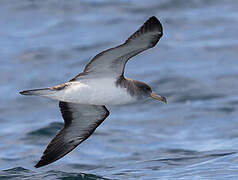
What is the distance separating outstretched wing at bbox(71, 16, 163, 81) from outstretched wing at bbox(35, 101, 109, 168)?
3.41 ft

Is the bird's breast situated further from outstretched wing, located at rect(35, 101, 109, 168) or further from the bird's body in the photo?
outstretched wing, located at rect(35, 101, 109, 168)

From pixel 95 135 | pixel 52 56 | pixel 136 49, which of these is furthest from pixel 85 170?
pixel 52 56

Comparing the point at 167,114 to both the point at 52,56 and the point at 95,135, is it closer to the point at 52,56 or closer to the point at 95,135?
the point at 95,135

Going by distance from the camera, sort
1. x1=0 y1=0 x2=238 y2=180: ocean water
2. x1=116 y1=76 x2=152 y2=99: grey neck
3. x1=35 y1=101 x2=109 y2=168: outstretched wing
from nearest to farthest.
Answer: x1=116 y1=76 x2=152 y2=99: grey neck
x1=35 y1=101 x2=109 y2=168: outstretched wing
x1=0 y1=0 x2=238 y2=180: ocean water

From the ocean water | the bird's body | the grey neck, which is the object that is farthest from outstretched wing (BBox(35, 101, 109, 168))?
the bird's body

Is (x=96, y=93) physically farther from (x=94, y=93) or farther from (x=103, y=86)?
(x=103, y=86)

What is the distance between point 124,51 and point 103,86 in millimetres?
716

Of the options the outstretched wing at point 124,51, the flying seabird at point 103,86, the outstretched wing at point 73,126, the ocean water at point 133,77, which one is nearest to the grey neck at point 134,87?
the flying seabird at point 103,86

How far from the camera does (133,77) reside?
19.2 metres

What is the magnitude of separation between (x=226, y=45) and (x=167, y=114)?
15.5 feet

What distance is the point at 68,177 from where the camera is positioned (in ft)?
40.5

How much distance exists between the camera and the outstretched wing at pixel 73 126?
12.0 metres

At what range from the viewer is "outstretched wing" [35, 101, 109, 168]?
11953 mm

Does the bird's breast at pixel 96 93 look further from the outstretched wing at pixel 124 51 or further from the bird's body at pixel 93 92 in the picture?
the outstretched wing at pixel 124 51
